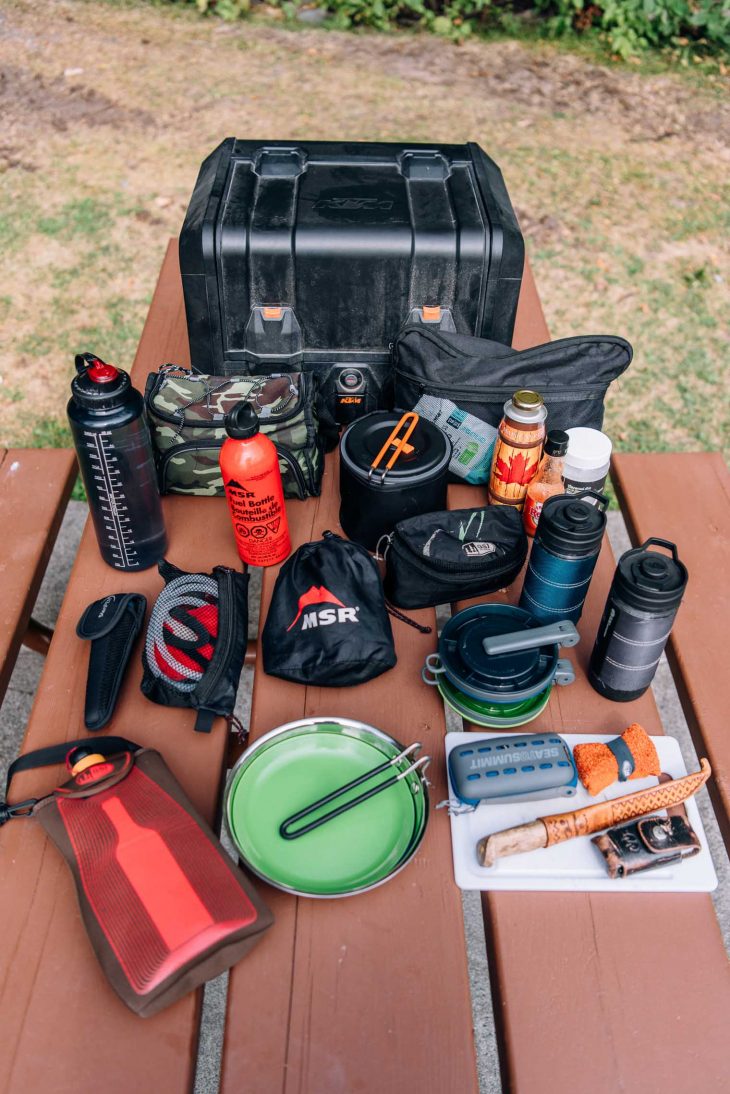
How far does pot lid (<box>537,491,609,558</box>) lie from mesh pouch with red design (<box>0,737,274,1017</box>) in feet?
2.57

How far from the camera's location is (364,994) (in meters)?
1.24

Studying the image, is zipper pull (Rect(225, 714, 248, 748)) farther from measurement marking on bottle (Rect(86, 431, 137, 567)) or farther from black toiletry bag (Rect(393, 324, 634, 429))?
black toiletry bag (Rect(393, 324, 634, 429))

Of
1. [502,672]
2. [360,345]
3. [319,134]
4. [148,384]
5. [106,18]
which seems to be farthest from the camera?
[106,18]

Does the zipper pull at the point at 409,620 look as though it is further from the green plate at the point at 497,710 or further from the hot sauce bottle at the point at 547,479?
the hot sauce bottle at the point at 547,479

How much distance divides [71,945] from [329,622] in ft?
2.25

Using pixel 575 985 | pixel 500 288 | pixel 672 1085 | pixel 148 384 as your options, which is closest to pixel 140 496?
pixel 148 384

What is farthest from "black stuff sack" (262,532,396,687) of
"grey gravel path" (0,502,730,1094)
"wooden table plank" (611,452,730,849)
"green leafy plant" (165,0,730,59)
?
"green leafy plant" (165,0,730,59)

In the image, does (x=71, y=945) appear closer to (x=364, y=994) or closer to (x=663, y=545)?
(x=364, y=994)

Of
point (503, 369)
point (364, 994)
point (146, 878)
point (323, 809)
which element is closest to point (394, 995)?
point (364, 994)

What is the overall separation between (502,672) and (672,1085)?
0.65m

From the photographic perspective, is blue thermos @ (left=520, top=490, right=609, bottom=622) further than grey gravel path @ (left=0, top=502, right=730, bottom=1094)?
No

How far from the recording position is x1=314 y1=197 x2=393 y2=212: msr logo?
2.11m

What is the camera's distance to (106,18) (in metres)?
6.34

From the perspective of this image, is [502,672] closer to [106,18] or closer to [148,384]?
[148,384]
